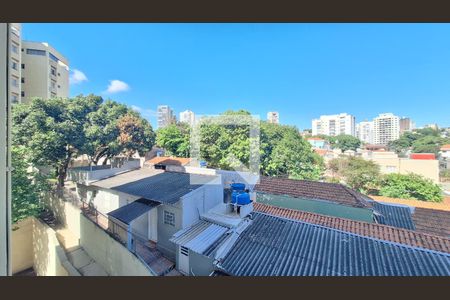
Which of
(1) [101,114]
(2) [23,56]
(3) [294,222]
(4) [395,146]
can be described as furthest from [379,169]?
(2) [23,56]

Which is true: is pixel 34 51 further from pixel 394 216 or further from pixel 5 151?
pixel 394 216

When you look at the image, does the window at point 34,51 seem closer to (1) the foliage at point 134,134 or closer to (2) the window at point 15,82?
(2) the window at point 15,82

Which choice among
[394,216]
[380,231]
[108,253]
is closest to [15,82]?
[108,253]

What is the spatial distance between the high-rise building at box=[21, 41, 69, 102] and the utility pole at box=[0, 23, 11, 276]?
1413 centimetres

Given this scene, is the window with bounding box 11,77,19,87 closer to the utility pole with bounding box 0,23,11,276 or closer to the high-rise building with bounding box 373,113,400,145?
the utility pole with bounding box 0,23,11,276

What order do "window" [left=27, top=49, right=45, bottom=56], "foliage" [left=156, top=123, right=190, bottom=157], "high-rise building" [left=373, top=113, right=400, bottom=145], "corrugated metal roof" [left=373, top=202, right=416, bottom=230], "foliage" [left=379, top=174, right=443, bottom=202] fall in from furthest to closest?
1. "high-rise building" [left=373, top=113, right=400, bottom=145]
2. "foliage" [left=156, top=123, right=190, bottom=157]
3. "window" [left=27, top=49, right=45, bottom=56]
4. "foliage" [left=379, top=174, right=443, bottom=202]
5. "corrugated metal roof" [left=373, top=202, right=416, bottom=230]

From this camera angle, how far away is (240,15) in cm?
110

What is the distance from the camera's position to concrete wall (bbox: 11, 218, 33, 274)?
383 centimetres

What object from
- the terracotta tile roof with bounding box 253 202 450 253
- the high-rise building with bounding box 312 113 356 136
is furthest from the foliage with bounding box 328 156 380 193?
the high-rise building with bounding box 312 113 356 136

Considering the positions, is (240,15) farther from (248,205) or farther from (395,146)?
(395,146)

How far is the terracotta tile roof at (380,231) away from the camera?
2923 mm

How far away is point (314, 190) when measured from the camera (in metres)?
5.37

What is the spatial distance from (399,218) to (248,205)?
4040 mm

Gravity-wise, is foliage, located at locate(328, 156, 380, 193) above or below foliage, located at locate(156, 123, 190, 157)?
below
